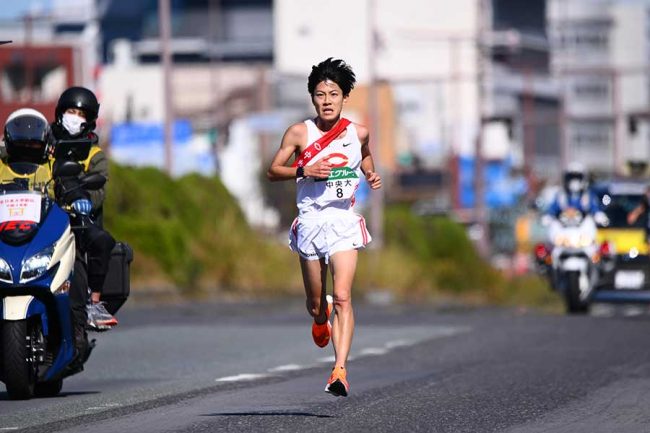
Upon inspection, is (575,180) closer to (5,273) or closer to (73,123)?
(73,123)

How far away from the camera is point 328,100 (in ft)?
36.9

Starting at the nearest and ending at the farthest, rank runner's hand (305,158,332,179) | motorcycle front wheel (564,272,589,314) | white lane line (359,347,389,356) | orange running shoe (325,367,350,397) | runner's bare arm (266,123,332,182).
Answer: orange running shoe (325,367,350,397) → runner's hand (305,158,332,179) → runner's bare arm (266,123,332,182) → white lane line (359,347,389,356) → motorcycle front wheel (564,272,589,314)

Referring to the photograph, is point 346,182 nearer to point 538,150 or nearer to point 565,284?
point 565,284

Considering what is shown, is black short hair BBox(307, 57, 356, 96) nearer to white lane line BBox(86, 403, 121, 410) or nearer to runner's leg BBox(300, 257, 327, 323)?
runner's leg BBox(300, 257, 327, 323)

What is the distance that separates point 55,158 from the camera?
498 inches

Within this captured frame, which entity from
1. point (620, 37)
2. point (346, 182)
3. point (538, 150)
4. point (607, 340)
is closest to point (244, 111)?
point (538, 150)

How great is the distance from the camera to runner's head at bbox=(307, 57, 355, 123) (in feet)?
36.8

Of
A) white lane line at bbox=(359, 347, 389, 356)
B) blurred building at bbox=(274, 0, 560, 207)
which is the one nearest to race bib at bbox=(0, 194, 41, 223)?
white lane line at bbox=(359, 347, 389, 356)

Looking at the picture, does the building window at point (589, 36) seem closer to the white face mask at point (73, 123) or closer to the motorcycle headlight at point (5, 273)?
the white face mask at point (73, 123)

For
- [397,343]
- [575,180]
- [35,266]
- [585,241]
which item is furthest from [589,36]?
[35,266]

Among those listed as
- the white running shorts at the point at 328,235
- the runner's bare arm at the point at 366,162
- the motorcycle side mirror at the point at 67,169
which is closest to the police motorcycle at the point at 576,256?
the motorcycle side mirror at the point at 67,169

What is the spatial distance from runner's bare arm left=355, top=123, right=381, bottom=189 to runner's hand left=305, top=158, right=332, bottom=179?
0.97ft

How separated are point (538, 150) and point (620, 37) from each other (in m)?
28.1

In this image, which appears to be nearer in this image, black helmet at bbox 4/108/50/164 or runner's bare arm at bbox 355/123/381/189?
runner's bare arm at bbox 355/123/381/189
